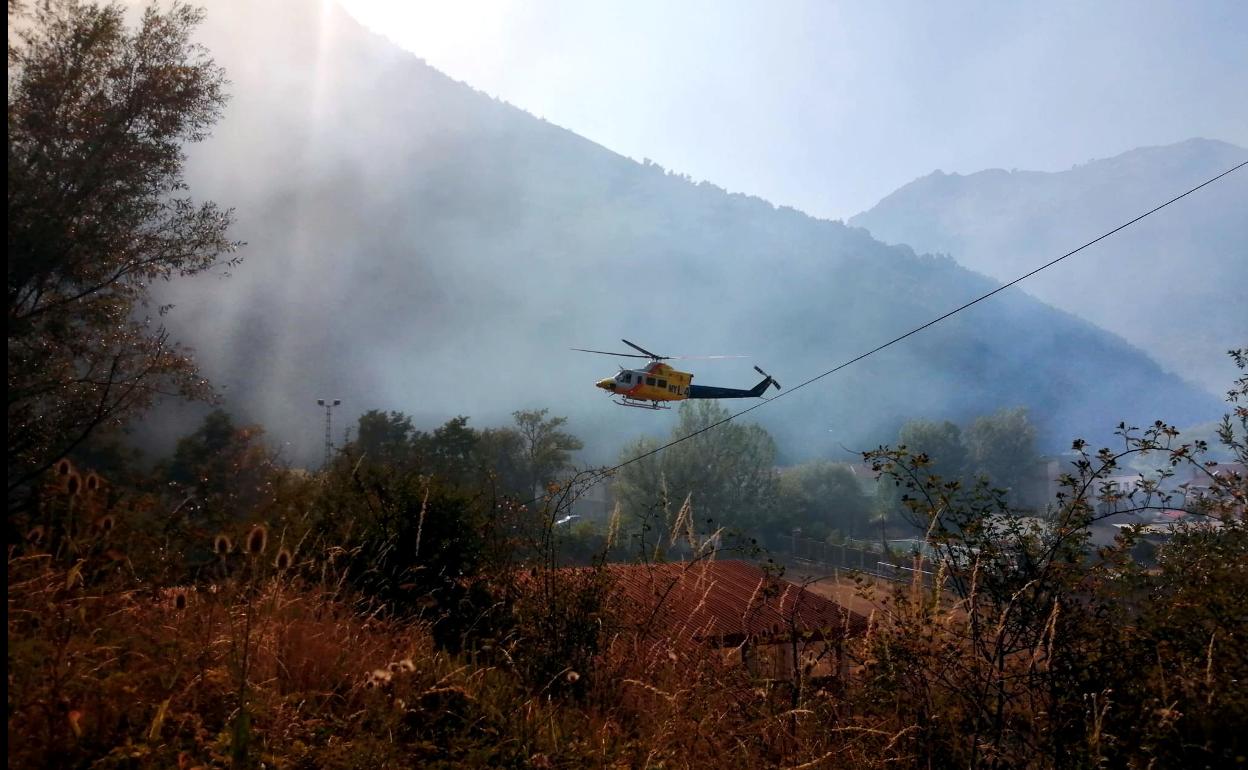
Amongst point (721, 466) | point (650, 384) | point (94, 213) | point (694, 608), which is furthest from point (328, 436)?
point (721, 466)

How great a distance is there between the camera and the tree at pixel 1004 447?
6222 cm

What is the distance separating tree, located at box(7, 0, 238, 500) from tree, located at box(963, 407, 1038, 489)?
61489mm

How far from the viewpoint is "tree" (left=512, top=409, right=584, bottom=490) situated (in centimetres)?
4078

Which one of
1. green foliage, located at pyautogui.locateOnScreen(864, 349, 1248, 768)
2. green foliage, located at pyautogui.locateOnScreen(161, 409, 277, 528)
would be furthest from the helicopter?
green foliage, located at pyautogui.locateOnScreen(161, 409, 277, 528)

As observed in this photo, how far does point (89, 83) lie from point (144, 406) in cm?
550

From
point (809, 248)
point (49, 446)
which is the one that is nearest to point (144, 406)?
point (49, 446)

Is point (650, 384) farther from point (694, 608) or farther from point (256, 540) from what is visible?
point (256, 540)

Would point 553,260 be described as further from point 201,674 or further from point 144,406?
point 201,674

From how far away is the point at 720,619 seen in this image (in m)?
7.04

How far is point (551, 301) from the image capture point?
4806 inches

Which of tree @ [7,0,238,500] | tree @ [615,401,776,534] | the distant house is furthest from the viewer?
tree @ [615,401,776,534]

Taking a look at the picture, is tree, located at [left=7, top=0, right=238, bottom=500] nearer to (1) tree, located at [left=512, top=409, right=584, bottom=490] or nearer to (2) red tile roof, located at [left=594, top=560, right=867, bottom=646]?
(2) red tile roof, located at [left=594, top=560, right=867, bottom=646]

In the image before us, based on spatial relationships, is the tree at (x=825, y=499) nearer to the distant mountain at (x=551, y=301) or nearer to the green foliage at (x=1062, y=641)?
the distant mountain at (x=551, y=301)

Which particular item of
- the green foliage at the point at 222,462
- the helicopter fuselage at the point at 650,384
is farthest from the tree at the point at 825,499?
the helicopter fuselage at the point at 650,384
